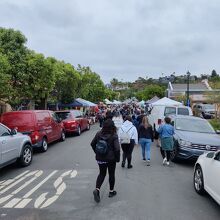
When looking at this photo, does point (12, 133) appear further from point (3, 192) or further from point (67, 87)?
point (67, 87)

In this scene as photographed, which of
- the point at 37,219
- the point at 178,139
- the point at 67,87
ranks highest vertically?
the point at 67,87

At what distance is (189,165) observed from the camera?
33.6 feet

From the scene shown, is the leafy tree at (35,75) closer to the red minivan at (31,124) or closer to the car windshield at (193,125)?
the red minivan at (31,124)

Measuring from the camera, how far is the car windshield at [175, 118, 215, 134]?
11562mm

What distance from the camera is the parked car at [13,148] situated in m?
8.67

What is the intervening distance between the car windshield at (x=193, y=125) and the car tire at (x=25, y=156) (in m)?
5.32

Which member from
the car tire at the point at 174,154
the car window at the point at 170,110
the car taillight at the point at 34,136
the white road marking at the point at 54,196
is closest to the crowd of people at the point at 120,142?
the car tire at the point at 174,154

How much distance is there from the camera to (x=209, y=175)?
20.6ft

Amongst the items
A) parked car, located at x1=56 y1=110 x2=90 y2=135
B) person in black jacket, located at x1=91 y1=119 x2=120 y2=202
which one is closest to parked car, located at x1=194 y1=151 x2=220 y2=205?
person in black jacket, located at x1=91 y1=119 x2=120 y2=202

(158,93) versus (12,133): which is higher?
(158,93)

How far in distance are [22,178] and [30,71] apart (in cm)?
957

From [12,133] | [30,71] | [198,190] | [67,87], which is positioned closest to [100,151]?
[198,190]

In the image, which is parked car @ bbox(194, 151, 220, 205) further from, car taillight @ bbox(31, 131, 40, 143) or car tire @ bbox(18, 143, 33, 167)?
car taillight @ bbox(31, 131, 40, 143)

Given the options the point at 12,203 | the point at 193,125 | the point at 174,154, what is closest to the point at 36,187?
the point at 12,203
